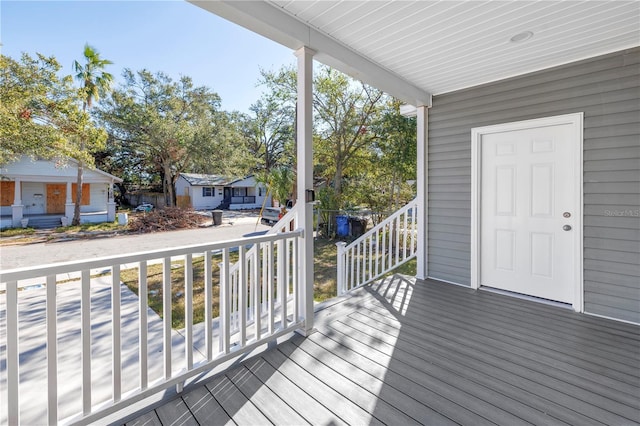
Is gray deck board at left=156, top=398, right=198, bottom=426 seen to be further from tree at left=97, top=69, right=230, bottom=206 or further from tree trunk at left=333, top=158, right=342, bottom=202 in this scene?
tree trunk at left=333, top=158, right=342, bottom=202

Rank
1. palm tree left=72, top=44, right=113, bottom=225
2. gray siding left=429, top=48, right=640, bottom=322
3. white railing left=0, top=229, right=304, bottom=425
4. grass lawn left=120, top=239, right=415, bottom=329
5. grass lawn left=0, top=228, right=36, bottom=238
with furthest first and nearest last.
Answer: grass lawn left=120, top=239, right=415, bottom=329
palm tree left=72, top=44, right=113, bottom=225
grass lawn left=0, top=228, right=36, bottom=238
gray siding left=429, top=48, right=640, bottom=322
white railing left=0, top=229, right=304, bottom=425

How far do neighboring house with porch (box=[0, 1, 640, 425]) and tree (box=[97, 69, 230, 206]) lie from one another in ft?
15.9

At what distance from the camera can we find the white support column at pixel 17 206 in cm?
285

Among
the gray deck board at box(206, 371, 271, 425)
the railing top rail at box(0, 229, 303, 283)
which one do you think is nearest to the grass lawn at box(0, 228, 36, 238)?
the railing top rail at box(0, 229, 303, 283)

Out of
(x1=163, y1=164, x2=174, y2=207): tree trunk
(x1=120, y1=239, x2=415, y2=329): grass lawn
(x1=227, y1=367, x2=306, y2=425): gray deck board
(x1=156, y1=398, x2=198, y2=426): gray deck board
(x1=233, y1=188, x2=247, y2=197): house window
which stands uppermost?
(x1=233, y1=188, x2=247, y2=197): house window

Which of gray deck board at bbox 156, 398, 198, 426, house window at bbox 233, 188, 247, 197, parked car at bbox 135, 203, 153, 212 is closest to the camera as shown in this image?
gray deck board at bbox 156, 398, 198, 426

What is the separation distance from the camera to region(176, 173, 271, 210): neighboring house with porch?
9352 millimetres

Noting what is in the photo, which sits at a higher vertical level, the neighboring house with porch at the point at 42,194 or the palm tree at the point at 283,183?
the palm tree at the point at 283,183

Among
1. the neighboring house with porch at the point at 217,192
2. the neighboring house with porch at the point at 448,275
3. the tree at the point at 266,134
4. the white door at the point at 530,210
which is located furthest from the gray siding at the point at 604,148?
the tree at the point at 266,134

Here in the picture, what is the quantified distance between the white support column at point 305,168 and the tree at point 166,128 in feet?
17.0

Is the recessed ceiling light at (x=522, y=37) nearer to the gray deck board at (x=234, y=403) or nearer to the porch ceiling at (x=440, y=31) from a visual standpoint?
the porch ceiling at (x=440, y=31)

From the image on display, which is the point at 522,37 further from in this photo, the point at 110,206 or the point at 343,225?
the point at 343,225

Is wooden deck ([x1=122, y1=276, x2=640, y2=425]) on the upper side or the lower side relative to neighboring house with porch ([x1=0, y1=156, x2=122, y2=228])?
lower

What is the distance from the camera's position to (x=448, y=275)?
12.4ft
